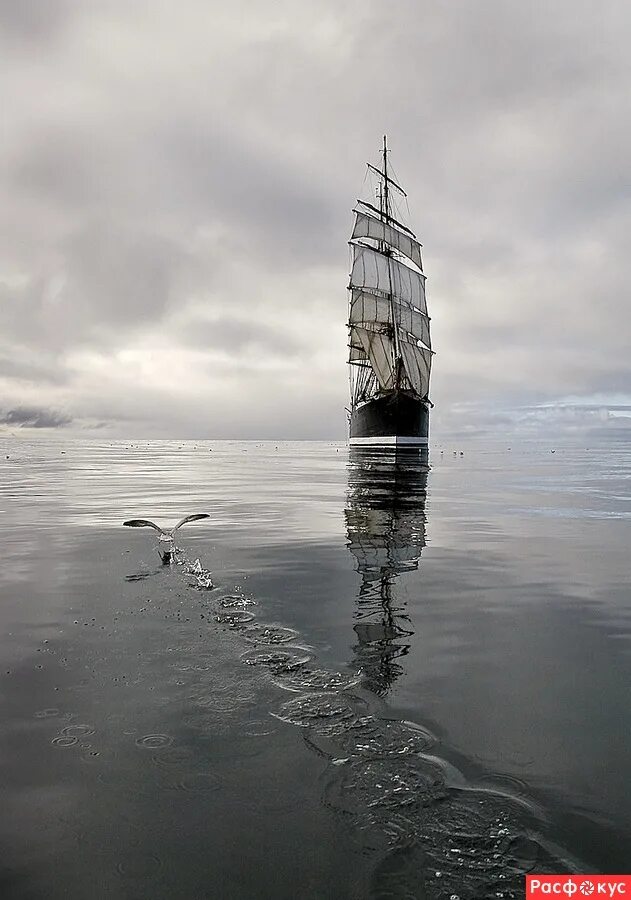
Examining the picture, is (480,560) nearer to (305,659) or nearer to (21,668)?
(305,659)

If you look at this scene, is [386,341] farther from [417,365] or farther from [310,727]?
[310,727]

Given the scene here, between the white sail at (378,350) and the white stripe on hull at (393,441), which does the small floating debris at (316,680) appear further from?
the white sail at (378,350)

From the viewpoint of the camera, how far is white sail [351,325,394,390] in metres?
118

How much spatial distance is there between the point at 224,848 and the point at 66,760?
2074mm

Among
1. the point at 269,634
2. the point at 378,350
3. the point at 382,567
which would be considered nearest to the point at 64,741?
the point at 269,634

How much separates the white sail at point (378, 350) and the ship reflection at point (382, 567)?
8618 centimetres

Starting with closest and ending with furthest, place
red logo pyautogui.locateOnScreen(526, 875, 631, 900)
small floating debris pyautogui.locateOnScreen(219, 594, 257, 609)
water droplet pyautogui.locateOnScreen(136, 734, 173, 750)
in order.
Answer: red logo pyautogui.locateOnScreen(526, 875, 631, 900)
water droplet pyautogui.locateOnScreen(136, 734, 173, 750)
small floating debris pyautogui.locateOnScreen(219, 594, 257, 609)

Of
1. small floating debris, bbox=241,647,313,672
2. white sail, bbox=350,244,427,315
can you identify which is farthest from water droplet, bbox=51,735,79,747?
white sail, bbox=350,244,427,315

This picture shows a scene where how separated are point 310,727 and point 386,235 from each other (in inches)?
5113

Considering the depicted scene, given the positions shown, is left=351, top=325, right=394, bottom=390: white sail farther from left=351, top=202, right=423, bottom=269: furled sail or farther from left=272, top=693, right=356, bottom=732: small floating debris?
left=272, top=693, right=356, bottom=732: small floating debris

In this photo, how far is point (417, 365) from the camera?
123m

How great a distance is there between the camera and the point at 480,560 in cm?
1562

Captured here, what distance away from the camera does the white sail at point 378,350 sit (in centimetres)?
11775

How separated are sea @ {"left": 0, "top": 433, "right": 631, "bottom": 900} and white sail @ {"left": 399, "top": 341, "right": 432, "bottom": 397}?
106 metres
